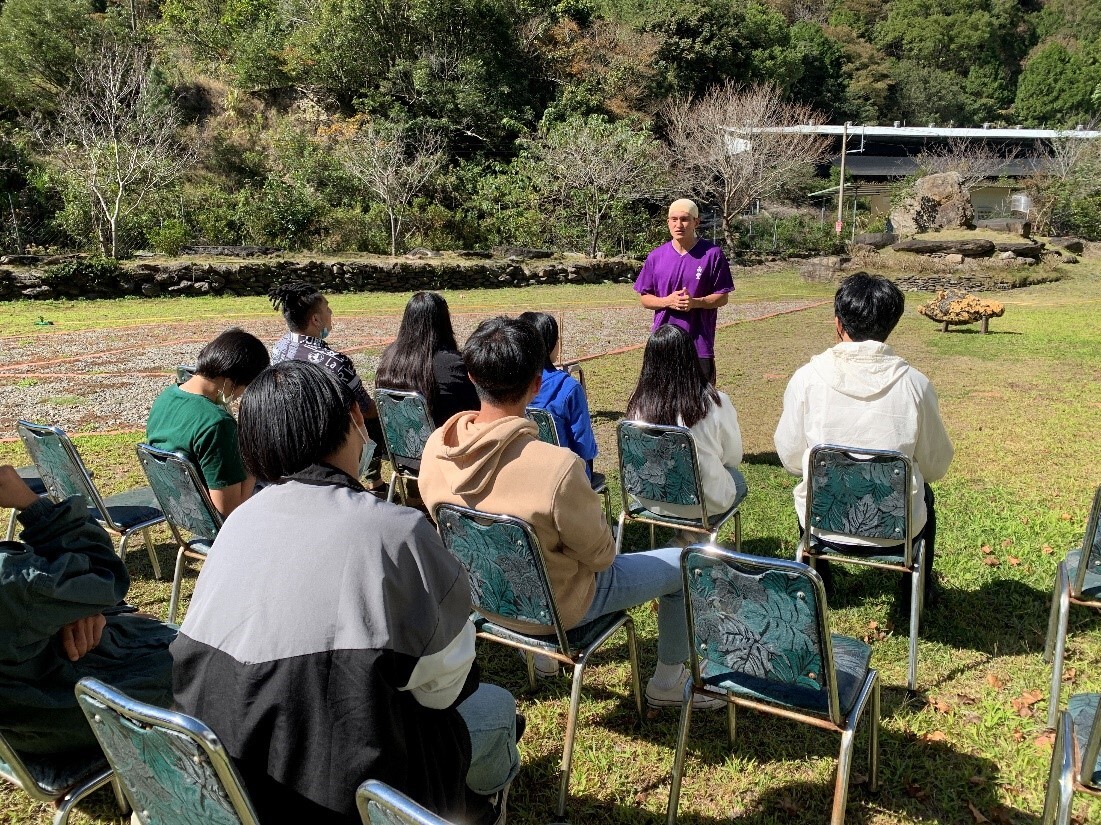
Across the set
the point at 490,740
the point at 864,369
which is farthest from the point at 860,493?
the point at 490,740

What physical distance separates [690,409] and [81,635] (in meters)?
2.44

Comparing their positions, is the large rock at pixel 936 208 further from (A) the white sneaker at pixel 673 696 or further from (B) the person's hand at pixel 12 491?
(B) the person's hand at pixel 12 491

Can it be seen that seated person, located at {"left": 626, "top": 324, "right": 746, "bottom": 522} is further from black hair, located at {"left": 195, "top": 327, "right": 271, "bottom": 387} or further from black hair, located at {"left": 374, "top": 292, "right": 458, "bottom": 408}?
black hair, located at {"left": 195, "top": 327, "right": 271, "bottom": 387}

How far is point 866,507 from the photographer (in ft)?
10.2

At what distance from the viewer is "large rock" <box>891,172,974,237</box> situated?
27531 millimetres

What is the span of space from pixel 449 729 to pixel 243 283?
18.1 metres

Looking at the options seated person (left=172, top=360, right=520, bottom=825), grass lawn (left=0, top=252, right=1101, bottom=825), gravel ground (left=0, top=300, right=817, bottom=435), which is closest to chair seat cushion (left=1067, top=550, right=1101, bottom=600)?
grass lawn (left=0, top=252, right=1101, bottom=825)

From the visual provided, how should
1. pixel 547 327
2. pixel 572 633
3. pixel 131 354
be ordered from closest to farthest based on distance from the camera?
pixel 572 633 < pixel 547 327 < pixel 131 354

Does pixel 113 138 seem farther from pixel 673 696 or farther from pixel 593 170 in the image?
pixel 673 696

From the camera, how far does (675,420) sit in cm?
362

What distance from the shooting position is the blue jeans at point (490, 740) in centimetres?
199

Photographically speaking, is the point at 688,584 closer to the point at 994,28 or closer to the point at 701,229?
the point at 701,229

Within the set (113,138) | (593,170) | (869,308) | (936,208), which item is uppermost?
(113,138)

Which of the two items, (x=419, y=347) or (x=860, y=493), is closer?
(x=860, y=493)
